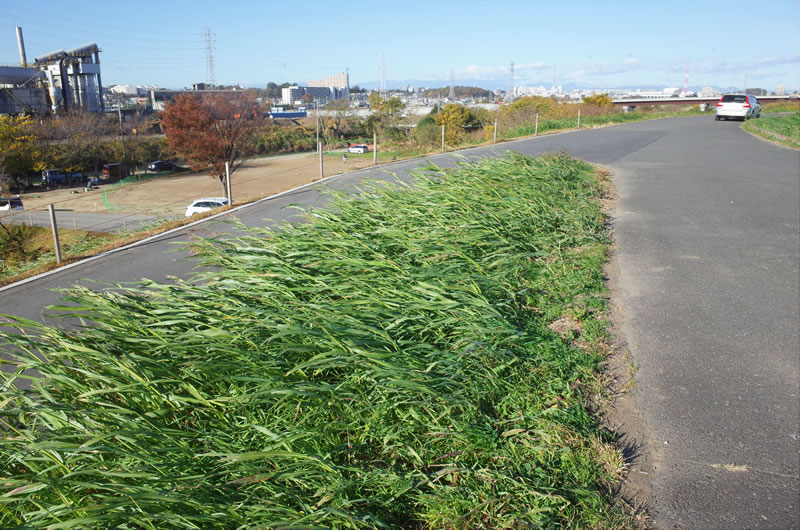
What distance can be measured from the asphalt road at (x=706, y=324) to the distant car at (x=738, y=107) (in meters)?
24.0

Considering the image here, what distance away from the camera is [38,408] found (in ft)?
9.64

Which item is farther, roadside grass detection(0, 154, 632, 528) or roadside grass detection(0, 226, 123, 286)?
roadside grass detection(0, 226, 123, 286)

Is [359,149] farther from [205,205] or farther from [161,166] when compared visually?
[205,205]

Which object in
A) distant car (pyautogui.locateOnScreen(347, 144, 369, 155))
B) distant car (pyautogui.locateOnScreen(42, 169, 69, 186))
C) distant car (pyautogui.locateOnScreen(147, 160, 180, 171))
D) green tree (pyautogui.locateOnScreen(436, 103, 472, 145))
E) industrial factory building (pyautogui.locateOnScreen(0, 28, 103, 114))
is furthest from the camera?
industrial factory building (pyautogui.locateOnScreen(0, 28, 103, 114))

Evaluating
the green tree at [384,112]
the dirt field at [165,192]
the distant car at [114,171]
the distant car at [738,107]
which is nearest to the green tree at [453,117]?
the dirt field at [165,192]

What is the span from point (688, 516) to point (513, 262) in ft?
10.8

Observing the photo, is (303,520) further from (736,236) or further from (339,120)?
(339,120)

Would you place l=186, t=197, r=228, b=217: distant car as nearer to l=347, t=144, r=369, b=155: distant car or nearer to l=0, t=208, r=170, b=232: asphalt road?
l=0, t=208, r=170, b=232: asphalt road

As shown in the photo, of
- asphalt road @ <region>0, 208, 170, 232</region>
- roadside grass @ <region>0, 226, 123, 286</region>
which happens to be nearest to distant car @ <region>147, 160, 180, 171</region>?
asphalt road @ <region>0, 208, 170, 232</region>

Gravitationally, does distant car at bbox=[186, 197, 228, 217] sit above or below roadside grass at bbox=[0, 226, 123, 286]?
below

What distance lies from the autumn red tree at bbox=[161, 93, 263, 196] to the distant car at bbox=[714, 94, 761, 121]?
28.8 metres

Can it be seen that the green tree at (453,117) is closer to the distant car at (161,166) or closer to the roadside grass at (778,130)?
the roadside grass at (778,130)

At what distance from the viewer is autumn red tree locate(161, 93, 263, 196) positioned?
31.4 metres

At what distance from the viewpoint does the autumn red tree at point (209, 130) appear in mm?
31391
